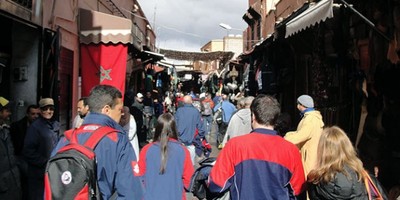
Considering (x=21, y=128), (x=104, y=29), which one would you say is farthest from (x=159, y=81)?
(x=21, y=128)

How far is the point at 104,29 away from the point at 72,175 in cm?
697

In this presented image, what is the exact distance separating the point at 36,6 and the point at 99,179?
16.9 ft

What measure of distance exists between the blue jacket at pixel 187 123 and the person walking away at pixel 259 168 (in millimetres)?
4889

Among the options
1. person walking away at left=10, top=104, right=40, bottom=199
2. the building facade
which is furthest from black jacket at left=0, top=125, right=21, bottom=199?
the building facade

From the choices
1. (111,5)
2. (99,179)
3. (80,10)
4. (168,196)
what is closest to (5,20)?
(80,10)

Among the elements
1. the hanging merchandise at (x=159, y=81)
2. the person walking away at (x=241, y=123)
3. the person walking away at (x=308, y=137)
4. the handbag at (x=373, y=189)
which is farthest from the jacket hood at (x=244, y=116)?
the hanging merchandise at (x=159, y=81)

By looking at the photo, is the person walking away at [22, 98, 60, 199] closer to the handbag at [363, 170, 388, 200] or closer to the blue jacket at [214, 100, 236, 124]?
the handbag at [363, 170, 388, 200]

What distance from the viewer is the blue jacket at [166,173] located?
16.0ft

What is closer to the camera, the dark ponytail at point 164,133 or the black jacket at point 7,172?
the black jacket at point 7,172

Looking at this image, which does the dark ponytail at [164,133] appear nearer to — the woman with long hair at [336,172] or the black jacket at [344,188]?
the woman with long hair at [336,172]

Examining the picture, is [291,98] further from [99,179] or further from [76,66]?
[99,179]

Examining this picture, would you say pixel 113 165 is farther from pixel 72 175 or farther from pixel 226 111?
pixel 226 111

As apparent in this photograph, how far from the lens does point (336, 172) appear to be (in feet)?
12.0

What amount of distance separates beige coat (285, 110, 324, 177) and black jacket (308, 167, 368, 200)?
6.98ft
